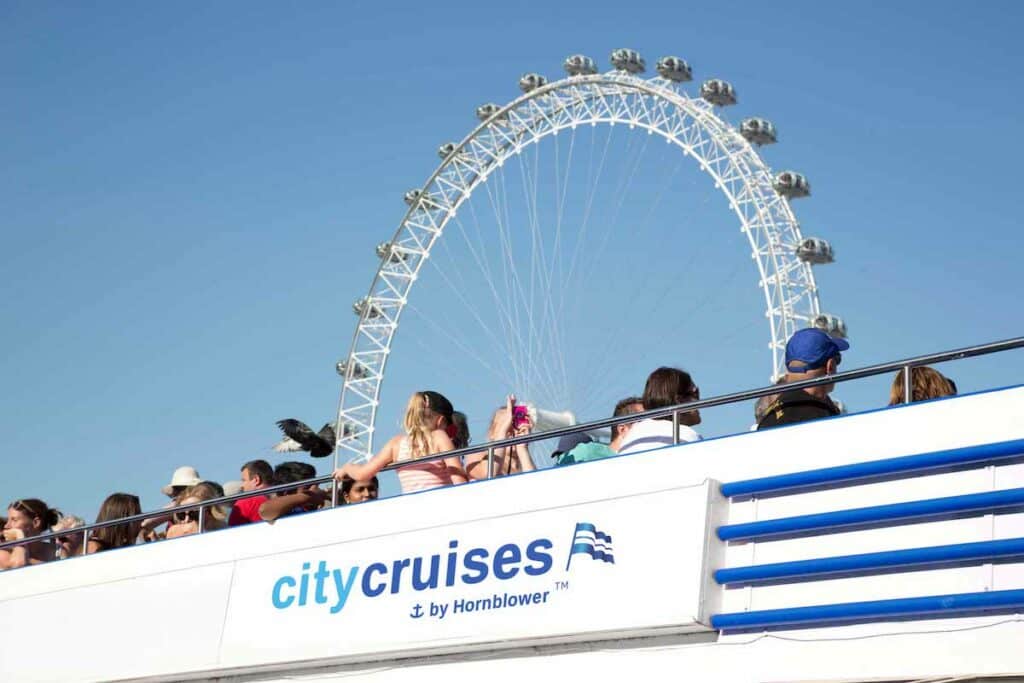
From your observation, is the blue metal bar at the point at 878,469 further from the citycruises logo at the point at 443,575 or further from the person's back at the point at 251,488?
the person's back at the point at 251,488

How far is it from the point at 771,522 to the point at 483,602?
62.9 inches

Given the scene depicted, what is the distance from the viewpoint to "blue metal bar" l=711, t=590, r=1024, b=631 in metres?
5.04

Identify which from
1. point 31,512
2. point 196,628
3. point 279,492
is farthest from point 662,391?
point 31,512

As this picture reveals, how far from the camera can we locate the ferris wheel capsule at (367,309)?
35312 mm

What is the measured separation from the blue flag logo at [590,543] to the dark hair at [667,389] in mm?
655

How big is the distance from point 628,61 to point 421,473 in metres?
21.4

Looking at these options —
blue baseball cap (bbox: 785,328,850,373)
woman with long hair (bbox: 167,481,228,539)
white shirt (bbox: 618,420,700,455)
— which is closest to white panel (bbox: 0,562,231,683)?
woman with long hair (bbox: 167,481,228,539)

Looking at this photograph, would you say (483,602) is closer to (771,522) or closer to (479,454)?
(479,454)

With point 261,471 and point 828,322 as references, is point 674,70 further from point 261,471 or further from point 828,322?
point 261,471

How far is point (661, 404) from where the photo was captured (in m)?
6.68

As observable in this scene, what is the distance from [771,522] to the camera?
5.83 metres

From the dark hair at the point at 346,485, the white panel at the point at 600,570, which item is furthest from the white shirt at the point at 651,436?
the dark hair at the point at 346,485

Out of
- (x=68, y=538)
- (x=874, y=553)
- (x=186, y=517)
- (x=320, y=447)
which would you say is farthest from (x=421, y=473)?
(x=68, y=538)

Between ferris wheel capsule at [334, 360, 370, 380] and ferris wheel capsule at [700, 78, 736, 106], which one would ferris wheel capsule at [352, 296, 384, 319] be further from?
ferris wheel capsule at [700, 78, 736, 106]
